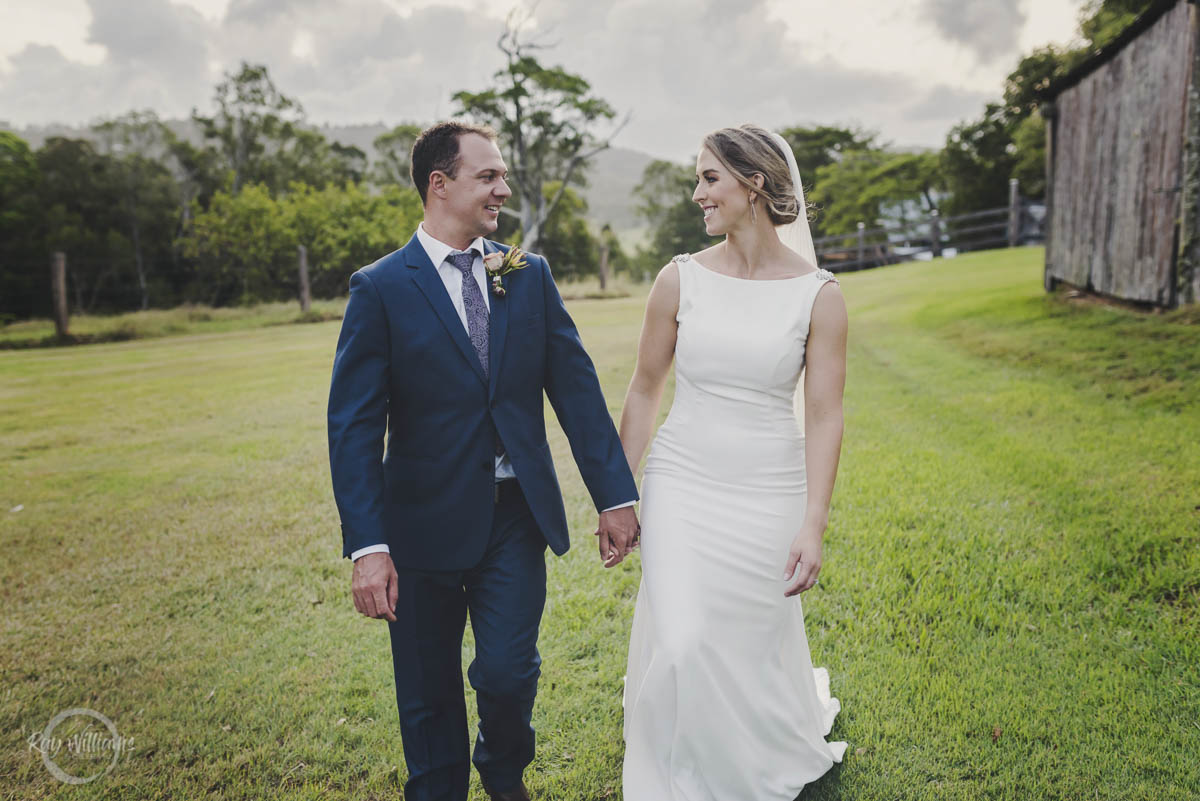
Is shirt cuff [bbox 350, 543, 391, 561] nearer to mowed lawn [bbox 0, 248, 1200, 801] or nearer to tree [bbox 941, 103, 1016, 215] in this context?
mowed lawn [bbox 0, 248, 1200, 801]

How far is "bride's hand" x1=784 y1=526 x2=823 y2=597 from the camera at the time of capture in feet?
9.12

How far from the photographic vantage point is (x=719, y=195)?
3035 mm

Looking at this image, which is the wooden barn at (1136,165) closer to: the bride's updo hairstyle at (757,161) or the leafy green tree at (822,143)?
the bride's updo hairstyle at (757,161)

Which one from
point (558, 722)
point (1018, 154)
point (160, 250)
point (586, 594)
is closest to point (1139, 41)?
point (586, 594)

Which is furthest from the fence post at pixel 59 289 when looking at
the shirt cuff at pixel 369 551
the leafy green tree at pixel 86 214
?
the shirt cuff at pixel 369 551

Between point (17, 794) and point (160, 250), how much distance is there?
42.3 meters

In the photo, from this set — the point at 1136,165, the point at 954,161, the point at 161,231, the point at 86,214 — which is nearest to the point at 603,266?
the point at 954,161

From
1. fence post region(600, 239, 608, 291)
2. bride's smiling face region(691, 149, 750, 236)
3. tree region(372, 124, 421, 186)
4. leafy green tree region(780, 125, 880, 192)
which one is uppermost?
tree region(372, 124, 421, 186)

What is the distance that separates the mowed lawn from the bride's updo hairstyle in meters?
2.27

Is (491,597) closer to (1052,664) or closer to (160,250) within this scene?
(1052,664)

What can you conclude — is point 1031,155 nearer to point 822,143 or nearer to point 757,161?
point 822,143

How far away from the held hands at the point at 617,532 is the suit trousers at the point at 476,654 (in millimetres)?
267

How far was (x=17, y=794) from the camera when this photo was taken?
3.25 metres

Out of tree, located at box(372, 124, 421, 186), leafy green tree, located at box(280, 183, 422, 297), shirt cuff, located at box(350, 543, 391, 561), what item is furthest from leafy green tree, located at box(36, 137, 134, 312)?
shirt cuff, located at box(350, 543, 391, 561)
